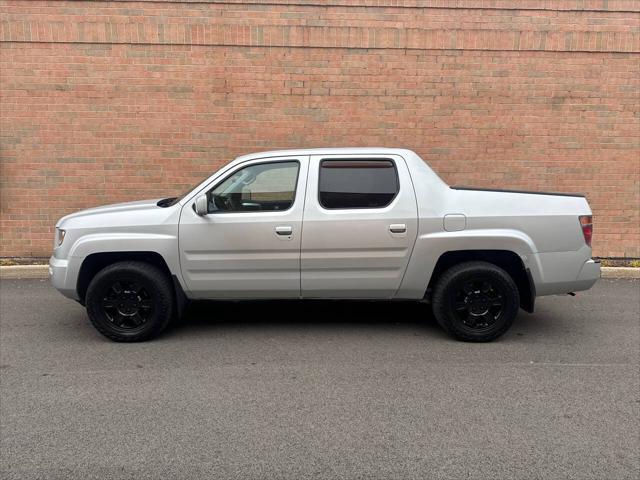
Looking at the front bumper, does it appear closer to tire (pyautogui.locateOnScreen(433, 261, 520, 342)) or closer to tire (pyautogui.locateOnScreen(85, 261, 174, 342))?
tire (pyautogui.locateOnScreen(85, 261, 174, 342))

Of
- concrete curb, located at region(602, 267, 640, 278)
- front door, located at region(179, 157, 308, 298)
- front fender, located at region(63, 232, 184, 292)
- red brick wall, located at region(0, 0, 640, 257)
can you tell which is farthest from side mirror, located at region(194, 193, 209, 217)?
concrete curb, located at region(602, 267, 640, 278)

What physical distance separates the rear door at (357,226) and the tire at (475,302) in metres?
0.46

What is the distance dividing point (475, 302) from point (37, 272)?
257 inches

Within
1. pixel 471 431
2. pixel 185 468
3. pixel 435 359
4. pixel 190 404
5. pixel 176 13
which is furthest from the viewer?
pixel 176 13

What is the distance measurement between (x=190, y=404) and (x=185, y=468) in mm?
799

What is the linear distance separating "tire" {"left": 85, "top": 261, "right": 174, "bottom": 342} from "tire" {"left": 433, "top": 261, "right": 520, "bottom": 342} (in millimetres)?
2597

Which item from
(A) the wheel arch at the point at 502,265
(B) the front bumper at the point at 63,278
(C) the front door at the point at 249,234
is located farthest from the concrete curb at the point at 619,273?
(B) the front bumper at the point at 63,278

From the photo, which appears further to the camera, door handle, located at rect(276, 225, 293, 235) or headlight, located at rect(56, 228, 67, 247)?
headlight, located at rect(56, 228, 67, 247)

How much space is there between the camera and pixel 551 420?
11.4ft

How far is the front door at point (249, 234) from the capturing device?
490cm

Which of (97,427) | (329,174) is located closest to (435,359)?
(329,174)

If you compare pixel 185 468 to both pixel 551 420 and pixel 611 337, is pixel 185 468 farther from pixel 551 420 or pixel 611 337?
pixel 611 337

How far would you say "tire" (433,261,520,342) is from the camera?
486cm

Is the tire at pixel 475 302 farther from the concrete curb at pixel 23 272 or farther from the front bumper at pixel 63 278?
the concrete curb at pixel 23 272
